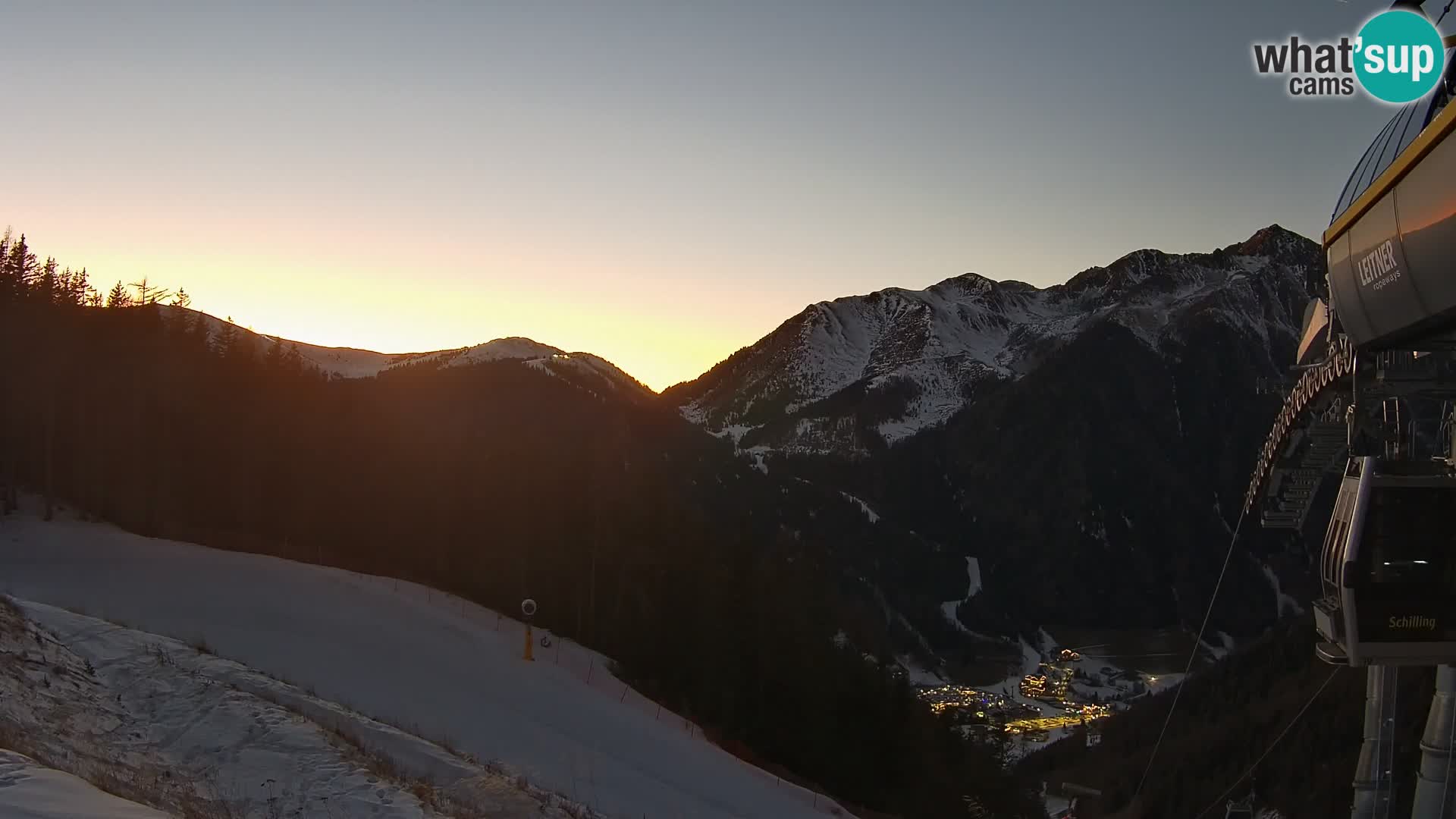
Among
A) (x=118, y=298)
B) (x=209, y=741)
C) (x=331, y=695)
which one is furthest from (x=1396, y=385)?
(x=118, y=298)

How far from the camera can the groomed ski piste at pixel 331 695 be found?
10938mm

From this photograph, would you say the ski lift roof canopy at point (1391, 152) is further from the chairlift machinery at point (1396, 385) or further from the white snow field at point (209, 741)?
the white snow field at point (209, 741)

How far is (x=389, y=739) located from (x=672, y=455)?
419ft

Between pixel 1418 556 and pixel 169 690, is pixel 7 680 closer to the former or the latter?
pixel 169 690

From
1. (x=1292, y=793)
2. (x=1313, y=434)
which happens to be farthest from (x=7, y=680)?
(x=1292, y=793)

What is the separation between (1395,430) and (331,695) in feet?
56.1

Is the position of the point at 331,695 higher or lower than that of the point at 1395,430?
lower

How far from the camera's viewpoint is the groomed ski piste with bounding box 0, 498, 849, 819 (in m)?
10.9

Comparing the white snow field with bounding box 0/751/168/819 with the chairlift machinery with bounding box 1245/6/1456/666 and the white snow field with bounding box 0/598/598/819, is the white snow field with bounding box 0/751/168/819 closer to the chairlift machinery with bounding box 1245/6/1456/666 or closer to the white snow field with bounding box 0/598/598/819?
the white snow field with bounding box 0/598/598/819

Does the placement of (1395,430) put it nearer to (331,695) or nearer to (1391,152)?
(1391,152)

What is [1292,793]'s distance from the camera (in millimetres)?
51938

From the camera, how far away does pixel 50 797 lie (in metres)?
6.82

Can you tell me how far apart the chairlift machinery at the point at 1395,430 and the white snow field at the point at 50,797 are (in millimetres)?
10549

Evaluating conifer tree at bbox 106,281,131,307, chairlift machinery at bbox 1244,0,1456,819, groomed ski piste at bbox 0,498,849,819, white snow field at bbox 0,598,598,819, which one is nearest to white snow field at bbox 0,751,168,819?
groomed ski piste at bbox 0,498,849,819
